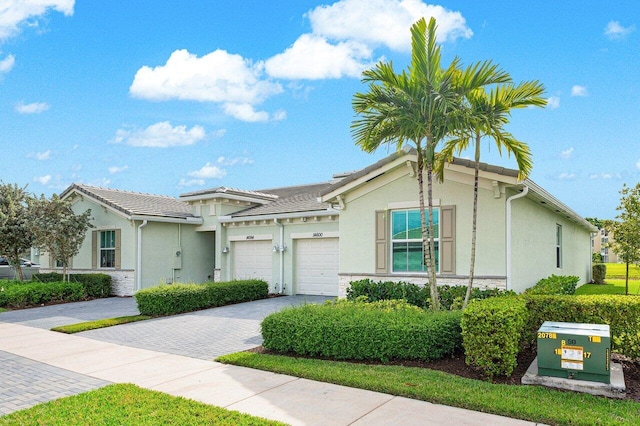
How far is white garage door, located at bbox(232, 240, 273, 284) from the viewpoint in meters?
18.4

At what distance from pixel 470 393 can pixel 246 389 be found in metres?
2.90

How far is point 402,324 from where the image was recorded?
24.9 feet

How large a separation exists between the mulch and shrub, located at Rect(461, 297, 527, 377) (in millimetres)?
146

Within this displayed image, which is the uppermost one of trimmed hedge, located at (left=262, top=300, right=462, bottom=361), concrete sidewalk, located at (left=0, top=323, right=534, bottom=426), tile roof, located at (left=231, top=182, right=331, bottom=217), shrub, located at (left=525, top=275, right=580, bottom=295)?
tile roof, located at (left=231, top=182, right=331, bottom=217)

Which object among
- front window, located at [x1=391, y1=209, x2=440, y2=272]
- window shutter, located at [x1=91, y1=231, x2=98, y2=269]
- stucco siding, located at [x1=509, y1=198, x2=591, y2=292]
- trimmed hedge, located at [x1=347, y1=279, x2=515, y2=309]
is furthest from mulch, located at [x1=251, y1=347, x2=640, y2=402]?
window shutter, located at [x1=91, y1=231, x2=98, y2=269]

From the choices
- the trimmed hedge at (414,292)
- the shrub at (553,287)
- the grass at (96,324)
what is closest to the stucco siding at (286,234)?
the trimmed hedge at (414,292)

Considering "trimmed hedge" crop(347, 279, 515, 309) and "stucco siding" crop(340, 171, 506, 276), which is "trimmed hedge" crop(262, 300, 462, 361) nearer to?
"trimmed hedge" crop(347, 279, 515, 309)

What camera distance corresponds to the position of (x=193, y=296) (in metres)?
14.4

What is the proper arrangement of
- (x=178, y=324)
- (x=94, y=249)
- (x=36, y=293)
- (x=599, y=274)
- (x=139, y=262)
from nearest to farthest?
(x=178, y=324)
(x=36, y=293)
(x=139, y=262)
(x=94, y=249)
(x=599, y=274)

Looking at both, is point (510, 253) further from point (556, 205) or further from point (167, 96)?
point (167, 96)

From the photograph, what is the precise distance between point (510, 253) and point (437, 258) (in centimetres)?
174

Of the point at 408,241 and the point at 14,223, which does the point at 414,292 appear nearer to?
the point at 408,241

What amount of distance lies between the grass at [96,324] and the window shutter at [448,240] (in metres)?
8.20

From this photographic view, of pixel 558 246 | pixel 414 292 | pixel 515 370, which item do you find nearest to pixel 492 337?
pixel 515 370
